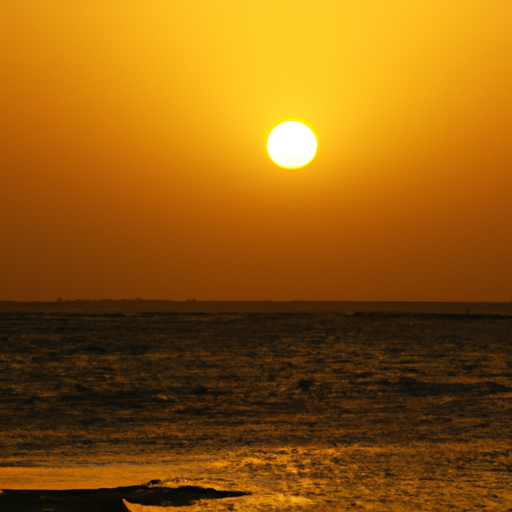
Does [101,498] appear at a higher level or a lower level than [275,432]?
lower

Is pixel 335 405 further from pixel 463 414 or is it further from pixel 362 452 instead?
pixel 362 452

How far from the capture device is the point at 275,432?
12.7 meters

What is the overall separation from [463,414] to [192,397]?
657 cm

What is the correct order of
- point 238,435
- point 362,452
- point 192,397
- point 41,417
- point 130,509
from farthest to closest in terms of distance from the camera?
point 192,397
point 41,417
point 238,435
point 362,452
point 130,509

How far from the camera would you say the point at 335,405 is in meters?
16.7

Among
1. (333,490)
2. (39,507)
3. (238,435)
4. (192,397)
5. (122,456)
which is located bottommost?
(39,507)

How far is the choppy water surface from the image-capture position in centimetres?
792

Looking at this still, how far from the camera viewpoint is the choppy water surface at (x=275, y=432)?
7.92 metres

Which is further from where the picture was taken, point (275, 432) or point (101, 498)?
point (275, 432)

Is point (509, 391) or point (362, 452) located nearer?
point (362, 452)

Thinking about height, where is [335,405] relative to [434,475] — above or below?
above

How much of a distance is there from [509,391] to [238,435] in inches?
384

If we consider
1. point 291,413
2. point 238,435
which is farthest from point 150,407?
point 238,435

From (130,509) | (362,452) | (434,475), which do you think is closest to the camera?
(130,509)
